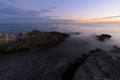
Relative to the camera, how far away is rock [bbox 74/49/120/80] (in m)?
11.1

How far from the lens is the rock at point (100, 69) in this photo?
11141 millimetres

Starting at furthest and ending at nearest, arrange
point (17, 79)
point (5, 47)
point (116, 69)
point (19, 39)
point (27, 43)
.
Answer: point (19, 39) → point (27, 43) → point (5, 47) → point (17, 79) → point (116, 69)

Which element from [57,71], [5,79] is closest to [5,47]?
[5,79]

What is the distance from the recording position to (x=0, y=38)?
24.7 m

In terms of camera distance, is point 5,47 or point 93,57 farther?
point 5,47

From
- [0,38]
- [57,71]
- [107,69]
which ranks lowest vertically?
[57,71]

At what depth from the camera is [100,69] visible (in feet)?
41.8

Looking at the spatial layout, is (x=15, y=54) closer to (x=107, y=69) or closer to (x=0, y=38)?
(x=0, y=38)

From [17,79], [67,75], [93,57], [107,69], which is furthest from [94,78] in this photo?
[17,79]

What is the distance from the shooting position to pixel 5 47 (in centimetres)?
2325

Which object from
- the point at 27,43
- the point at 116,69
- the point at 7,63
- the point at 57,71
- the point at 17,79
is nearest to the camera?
the point at 116,69

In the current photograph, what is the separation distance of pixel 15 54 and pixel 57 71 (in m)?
10.1

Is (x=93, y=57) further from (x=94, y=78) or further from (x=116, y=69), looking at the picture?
(x=94, y=78)

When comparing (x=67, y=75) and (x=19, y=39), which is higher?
(x=19, y=39)
